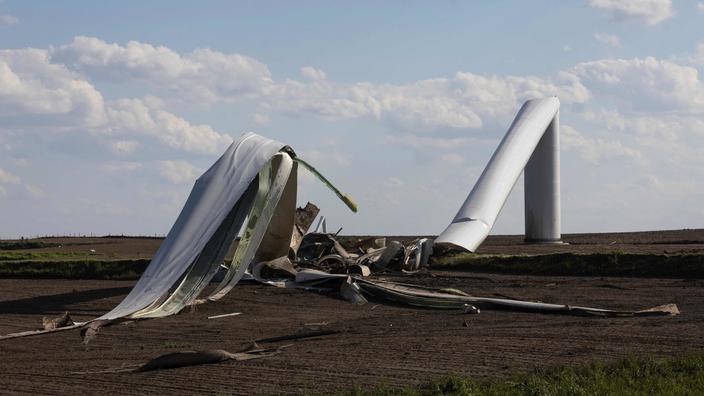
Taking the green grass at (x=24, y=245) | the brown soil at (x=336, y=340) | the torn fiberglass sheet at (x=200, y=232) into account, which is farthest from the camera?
the green grass at (x=24, y=245)

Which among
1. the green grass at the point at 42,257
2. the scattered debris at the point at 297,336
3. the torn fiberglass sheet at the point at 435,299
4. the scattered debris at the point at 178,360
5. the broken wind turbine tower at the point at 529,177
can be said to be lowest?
the scattered debris at the point at 178,360

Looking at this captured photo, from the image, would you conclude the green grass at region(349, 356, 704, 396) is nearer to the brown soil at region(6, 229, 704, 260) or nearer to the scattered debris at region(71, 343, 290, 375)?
the scattered debris at region(71, 343, 290, 375)

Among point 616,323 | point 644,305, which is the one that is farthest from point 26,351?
point 644,305

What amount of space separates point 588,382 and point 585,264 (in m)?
15.0

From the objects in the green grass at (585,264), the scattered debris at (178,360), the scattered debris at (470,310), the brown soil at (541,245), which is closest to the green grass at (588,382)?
the scattered debris at (178,360)

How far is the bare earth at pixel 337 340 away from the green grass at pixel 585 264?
1510 millimetres

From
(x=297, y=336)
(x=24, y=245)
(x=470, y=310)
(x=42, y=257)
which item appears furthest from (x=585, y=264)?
(x=24, y=245)

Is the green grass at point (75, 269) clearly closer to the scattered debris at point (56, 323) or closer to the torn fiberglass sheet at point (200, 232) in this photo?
the torn fiberglass sheet at point (200, 232)

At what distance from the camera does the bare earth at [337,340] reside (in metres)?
10.4

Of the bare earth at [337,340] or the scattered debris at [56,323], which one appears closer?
the bare earth at [337,340]

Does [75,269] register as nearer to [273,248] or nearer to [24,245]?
[273,248]

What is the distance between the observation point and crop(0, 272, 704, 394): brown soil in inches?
408

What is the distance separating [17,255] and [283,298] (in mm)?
13996

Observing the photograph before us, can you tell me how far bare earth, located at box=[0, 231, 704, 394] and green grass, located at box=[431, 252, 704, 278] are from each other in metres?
1.51
